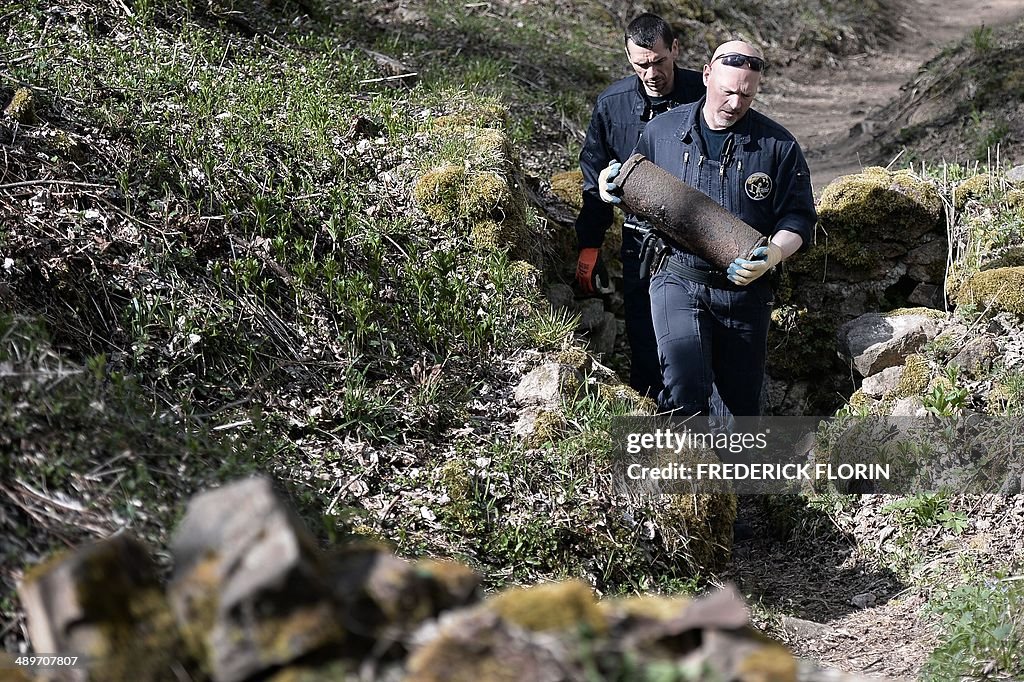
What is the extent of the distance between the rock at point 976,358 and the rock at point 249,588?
4.30 metres

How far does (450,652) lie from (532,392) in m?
2.73

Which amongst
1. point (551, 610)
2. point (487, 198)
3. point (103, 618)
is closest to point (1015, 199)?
point (487, 198)

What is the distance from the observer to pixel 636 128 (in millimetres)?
5195

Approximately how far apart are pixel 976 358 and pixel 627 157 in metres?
2.29

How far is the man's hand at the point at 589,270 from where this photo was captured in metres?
5.50

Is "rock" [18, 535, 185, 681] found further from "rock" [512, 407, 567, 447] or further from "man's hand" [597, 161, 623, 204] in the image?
"man's hand" [597, 161, 623, 204]

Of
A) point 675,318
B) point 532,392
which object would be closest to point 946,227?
point 675,318

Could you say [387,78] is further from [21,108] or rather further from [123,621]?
[123,621]

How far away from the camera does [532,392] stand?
15.0 ft

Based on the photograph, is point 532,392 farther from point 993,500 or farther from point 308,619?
point 308,619

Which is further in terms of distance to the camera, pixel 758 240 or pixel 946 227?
pixel 946 227

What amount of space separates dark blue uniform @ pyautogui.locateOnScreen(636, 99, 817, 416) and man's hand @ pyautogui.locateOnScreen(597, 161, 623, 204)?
0.25m

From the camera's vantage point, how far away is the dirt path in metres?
8.95

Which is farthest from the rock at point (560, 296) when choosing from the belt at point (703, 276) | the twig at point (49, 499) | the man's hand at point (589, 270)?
the twig at point (49, 499)
